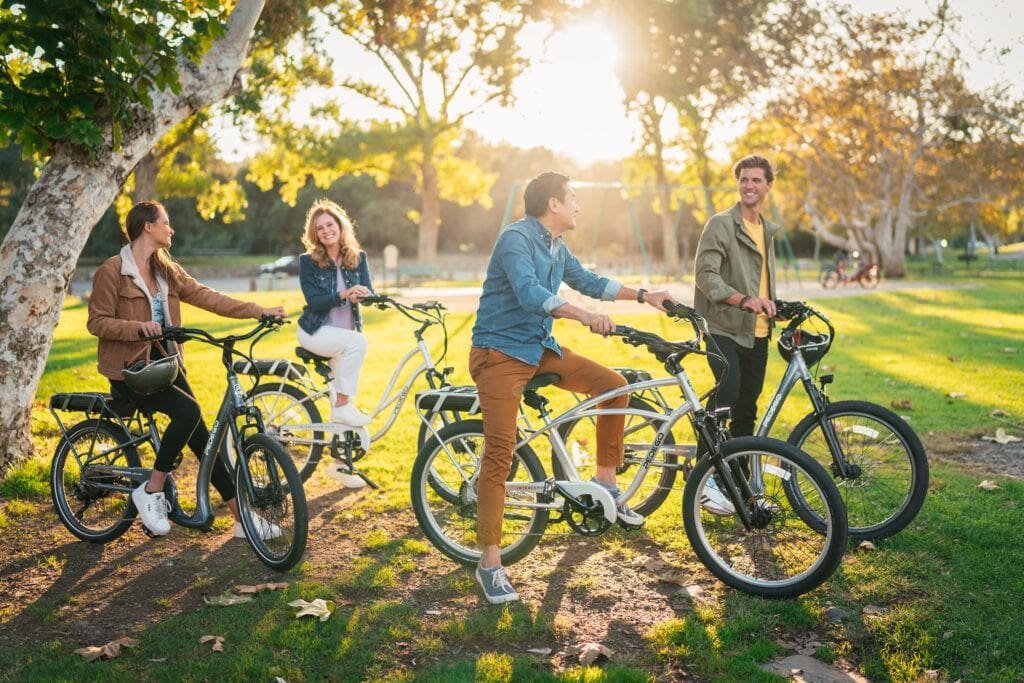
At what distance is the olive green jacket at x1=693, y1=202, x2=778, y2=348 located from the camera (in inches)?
219

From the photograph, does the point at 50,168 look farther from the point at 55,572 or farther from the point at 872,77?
the point at 872,77

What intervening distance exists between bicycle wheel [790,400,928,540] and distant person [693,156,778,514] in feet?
2.06

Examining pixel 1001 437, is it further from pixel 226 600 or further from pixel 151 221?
pixel 151 221

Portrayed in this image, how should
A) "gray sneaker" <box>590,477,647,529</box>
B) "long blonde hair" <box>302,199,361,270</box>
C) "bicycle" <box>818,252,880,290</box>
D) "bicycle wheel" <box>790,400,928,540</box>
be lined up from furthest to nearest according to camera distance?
"bicycle" <box>818,252,880,290</box> < "long blonde hair" <box>302,199,361,270</box> < "bicycle wheel" <box>790,400,928,540</box> < "gray sneaker" <box>590,477,647,529</box>

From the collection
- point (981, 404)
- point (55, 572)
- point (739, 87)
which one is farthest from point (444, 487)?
point (739, 87)

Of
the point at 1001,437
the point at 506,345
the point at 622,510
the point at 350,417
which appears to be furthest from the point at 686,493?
the point at 1001,437

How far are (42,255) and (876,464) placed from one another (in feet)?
19.3

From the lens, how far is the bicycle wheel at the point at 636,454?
4.97 metres

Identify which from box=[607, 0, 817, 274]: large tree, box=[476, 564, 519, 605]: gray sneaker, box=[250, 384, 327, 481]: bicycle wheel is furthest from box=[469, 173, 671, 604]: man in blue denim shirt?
box=[607, 0, 817, 274]: large tree

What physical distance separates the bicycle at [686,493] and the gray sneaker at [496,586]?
31 centimetres

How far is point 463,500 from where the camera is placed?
198 inches

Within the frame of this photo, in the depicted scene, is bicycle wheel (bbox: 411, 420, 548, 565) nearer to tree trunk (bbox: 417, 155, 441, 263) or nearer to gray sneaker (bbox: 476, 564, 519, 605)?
gray sneaker (bbox: 476, 564, 519, 605)

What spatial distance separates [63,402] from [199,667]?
2365mm

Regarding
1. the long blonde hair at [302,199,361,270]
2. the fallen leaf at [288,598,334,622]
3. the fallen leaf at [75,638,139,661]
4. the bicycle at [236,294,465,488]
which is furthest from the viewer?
the long blonde hair at [302,199,361,270]
